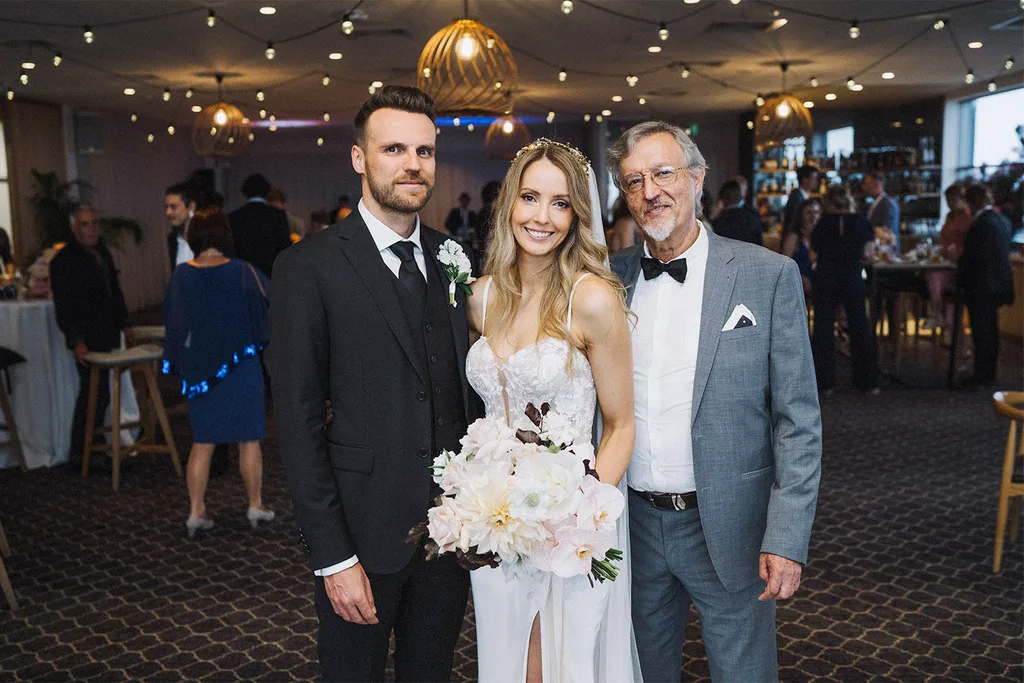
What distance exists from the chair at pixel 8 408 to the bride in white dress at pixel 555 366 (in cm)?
454

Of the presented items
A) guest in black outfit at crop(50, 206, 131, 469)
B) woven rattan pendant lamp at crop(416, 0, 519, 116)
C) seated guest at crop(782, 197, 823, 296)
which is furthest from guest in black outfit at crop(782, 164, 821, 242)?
guest in black outfit at crop(50, 206, 131, 469)

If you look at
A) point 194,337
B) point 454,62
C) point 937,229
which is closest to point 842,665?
point 194,337

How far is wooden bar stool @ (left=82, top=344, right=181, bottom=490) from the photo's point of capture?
5.79 meters

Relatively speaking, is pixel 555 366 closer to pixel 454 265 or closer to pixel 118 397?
pixel 454 265

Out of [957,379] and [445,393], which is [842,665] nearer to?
[445,393]

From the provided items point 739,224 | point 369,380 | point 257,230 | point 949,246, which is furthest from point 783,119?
point 369,380

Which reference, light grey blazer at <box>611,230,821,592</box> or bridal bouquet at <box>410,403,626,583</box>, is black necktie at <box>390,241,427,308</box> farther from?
light grey blazer at <box>611,230,821,592</box>

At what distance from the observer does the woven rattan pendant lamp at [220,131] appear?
9.73 m

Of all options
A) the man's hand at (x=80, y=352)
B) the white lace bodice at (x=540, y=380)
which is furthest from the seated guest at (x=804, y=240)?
the white lace bodice at (x=540, y=380)

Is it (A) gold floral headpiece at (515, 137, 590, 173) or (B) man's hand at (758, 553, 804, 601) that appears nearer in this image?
(B) man's hand at (758, 553, 804, 601)

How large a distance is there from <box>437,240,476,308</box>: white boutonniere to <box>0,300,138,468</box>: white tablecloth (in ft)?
17.0

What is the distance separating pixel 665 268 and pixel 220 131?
8557 mm

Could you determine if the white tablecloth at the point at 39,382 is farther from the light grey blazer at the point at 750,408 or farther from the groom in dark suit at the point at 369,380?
the light grey blazer at the point at 750,408

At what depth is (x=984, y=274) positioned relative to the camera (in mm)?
8406
